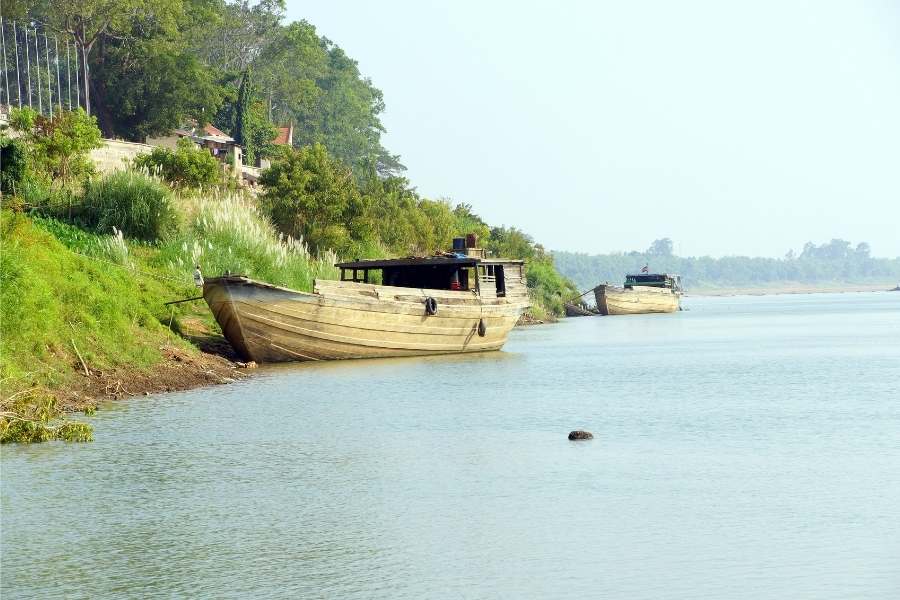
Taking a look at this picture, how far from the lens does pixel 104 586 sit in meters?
10.8

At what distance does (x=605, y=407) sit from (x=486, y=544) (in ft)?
37.9

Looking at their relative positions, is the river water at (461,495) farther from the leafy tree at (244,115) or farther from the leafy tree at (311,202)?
the leafy tree at (244,115)

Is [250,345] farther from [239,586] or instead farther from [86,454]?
[239,586]

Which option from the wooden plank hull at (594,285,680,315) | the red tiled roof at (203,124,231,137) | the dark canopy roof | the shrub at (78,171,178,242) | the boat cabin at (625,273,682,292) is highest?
the red tiled roof at (203,124,231,137)

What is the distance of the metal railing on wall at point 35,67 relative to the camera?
244 ft

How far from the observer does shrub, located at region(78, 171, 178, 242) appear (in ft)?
111

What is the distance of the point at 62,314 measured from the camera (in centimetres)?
2333

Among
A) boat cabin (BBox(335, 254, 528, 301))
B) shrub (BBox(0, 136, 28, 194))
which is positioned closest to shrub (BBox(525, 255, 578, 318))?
boat cabin (BBox(335, 254, 528, 301))

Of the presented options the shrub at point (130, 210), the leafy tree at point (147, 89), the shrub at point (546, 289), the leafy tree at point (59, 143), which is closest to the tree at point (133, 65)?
the leafy tree at point (147, 89)

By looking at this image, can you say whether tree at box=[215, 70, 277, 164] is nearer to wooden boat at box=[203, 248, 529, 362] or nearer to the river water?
wooden boat at box=[203, 248, 529, 362]

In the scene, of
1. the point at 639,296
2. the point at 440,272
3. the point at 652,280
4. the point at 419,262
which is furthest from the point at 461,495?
the point at 652,280

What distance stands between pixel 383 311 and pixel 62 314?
9.81m

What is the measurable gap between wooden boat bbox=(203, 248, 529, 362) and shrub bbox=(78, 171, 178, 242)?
16.6 ft

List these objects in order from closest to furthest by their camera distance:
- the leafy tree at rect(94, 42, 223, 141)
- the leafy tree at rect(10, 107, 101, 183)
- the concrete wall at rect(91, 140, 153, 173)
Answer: the leafy tree at rect(10, 107, 101, 183)
the concrete wall at rect(91, 140, 153, 173)
the leafy tree at rect(94, 42, 223, 141)
